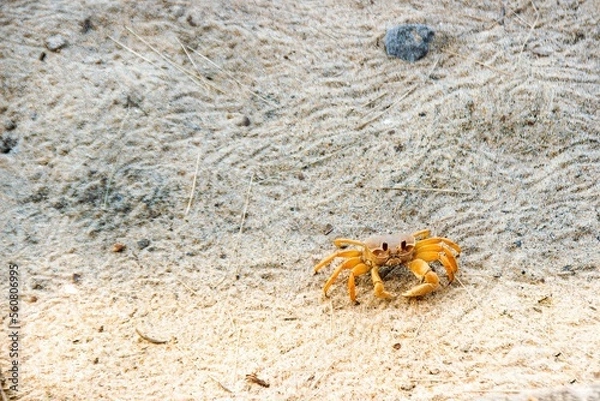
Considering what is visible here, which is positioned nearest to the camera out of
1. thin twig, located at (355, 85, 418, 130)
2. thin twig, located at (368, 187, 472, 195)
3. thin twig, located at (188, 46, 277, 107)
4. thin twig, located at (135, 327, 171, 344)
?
thin twig, located at (135, 327, 171, 344)

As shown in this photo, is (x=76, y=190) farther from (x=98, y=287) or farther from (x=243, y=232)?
(x=243, y=232)

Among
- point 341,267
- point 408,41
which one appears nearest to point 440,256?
point 341,267

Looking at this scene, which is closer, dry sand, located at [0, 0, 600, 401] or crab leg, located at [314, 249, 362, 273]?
dry sand, located at [0, 0, 600, 401]

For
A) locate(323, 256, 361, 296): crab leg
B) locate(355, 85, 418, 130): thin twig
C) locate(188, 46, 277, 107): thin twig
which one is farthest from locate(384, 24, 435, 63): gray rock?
locate(323, 256, 361, 296): crab leg

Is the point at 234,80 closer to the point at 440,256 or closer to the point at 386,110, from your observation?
the point at 386,110

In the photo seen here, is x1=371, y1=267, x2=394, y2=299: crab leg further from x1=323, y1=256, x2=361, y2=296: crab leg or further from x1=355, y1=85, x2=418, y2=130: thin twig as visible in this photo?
x1=355, y1=85, x2=418, y2=130: thin twig

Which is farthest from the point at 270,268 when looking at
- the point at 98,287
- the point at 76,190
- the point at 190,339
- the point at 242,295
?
the point at 76,190

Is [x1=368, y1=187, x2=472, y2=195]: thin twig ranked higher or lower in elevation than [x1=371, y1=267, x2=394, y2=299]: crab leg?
higher
